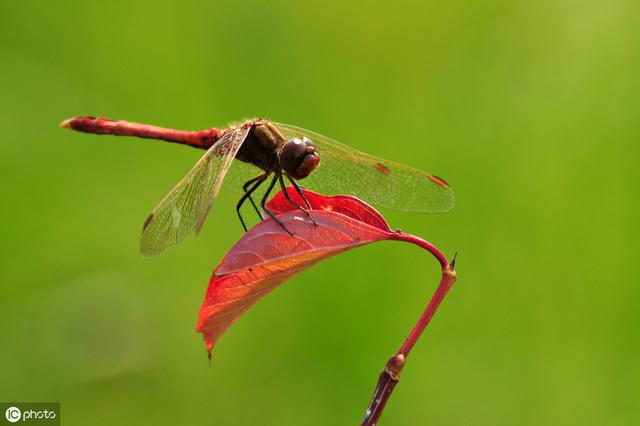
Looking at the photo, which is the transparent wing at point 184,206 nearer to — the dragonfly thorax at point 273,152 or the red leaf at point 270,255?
the dragonfly thorax at point 273,152

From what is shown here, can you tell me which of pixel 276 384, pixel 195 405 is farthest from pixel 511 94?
pixel 195 405

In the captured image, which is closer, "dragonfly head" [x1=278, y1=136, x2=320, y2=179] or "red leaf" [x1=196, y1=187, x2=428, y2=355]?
"red leaf" [x1=196, y1=187, x2=428, y2=355]

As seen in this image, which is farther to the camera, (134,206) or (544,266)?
(134,206)

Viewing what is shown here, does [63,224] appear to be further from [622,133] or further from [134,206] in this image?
[622,133]

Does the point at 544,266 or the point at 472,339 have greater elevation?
the point at 544,266

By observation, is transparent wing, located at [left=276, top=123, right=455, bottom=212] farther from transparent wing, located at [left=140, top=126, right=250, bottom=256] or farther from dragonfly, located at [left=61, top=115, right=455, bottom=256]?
transparent wing, located at [left=140, top=126, right=250, bottom=256]
